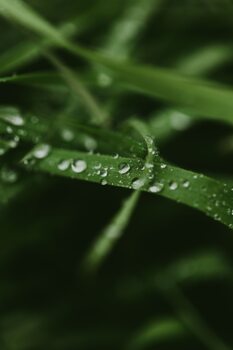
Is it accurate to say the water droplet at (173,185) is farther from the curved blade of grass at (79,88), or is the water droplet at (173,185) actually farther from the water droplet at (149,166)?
the curved blade of grass at (79,88)

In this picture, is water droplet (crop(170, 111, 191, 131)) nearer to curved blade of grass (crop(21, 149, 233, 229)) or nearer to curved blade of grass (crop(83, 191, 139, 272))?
curved blade of grass (crop(83, 191, 139, 272))

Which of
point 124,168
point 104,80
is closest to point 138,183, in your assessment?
point 124,168

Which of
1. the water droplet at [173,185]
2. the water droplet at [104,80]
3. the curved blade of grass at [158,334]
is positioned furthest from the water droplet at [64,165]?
the curved blade of grass at [158,334]

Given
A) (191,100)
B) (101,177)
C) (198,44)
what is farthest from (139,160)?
(198,44)

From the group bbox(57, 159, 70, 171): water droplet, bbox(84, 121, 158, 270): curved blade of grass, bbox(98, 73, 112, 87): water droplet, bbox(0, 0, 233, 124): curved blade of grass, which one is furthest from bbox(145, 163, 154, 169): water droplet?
bbox(98, 73, 112, 87): water droplet

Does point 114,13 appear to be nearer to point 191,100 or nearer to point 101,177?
point 191,100

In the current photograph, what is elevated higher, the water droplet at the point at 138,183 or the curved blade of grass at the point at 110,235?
the curved blade of grass at the point at 110,235
